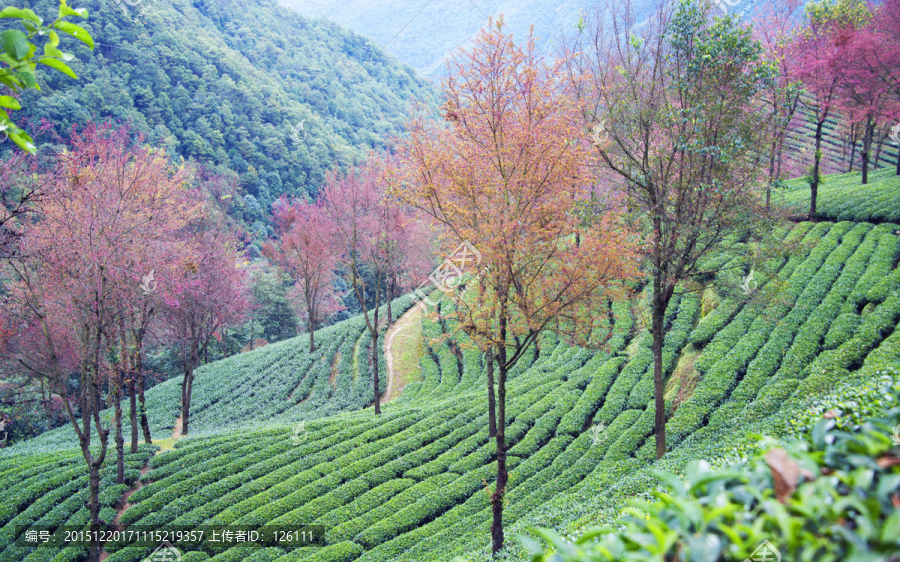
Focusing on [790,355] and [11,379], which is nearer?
[790,355]

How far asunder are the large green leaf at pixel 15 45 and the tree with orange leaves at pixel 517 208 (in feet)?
18.7

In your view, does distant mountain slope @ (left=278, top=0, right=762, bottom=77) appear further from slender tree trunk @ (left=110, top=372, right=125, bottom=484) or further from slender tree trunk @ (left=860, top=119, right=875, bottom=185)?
slender tree trunk @ (left=110, top=372, right=125, bottom=484)

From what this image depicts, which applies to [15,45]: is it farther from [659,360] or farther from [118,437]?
[118,437]

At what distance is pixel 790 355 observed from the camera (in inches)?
436

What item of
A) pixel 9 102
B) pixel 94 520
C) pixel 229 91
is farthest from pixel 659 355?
pixel 229 91

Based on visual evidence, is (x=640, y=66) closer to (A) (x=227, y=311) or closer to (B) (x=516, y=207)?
(B) (x=516, y=207)

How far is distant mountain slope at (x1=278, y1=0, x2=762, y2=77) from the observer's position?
10373cm

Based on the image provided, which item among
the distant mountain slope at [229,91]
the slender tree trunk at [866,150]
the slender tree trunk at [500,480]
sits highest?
the distant mountain slope at [229,91]

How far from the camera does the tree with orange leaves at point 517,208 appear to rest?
23.7ft

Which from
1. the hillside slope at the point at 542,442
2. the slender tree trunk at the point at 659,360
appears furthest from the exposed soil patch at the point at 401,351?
the slender tree trunk at the point at 659,360

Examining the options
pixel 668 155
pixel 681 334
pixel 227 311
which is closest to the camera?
pixel 668 155

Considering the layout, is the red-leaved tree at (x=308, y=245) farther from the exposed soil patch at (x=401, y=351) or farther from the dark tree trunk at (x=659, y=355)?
the dark tree trunk at (x=659, y=355)

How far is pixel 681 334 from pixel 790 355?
3.60 meters

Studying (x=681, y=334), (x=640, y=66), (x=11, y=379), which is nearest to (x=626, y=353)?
(x=681, y=334)
